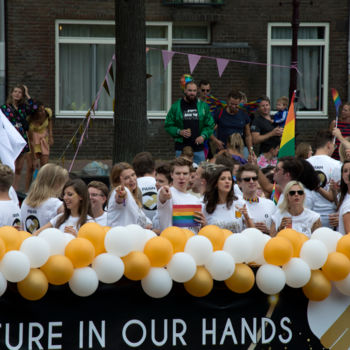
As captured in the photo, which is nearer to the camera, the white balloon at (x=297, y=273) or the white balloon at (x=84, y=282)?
the white balloon at (x=84, y=282)

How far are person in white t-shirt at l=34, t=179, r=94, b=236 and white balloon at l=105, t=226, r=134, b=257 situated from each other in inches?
55.7

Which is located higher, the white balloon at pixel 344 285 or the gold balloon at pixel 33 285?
the gold balloon at pixel 33 285

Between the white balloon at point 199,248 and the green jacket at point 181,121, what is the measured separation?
22.3ft

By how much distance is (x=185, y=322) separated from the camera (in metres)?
4.99

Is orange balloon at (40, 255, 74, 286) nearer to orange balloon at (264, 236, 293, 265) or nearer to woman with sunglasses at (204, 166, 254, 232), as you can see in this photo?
orange balloon at (264, 236, 293, 265)

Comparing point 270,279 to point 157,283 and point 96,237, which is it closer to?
point 157,283

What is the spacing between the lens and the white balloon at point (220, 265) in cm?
488

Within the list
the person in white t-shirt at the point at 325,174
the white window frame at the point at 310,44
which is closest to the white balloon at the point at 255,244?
the person in white t-shirt at the point at 325,174

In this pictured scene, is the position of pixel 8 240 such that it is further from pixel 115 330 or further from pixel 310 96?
pixel 310 96

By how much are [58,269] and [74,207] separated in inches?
64.3

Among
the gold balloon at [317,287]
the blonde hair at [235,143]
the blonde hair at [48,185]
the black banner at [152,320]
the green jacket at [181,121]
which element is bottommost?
the black banner at [152,320]

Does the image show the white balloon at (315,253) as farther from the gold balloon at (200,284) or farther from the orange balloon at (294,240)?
the gold balloon at (200,284)

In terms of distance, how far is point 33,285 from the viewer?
4.62 meters

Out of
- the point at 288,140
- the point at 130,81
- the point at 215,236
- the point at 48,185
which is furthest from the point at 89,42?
the point at 215,236
